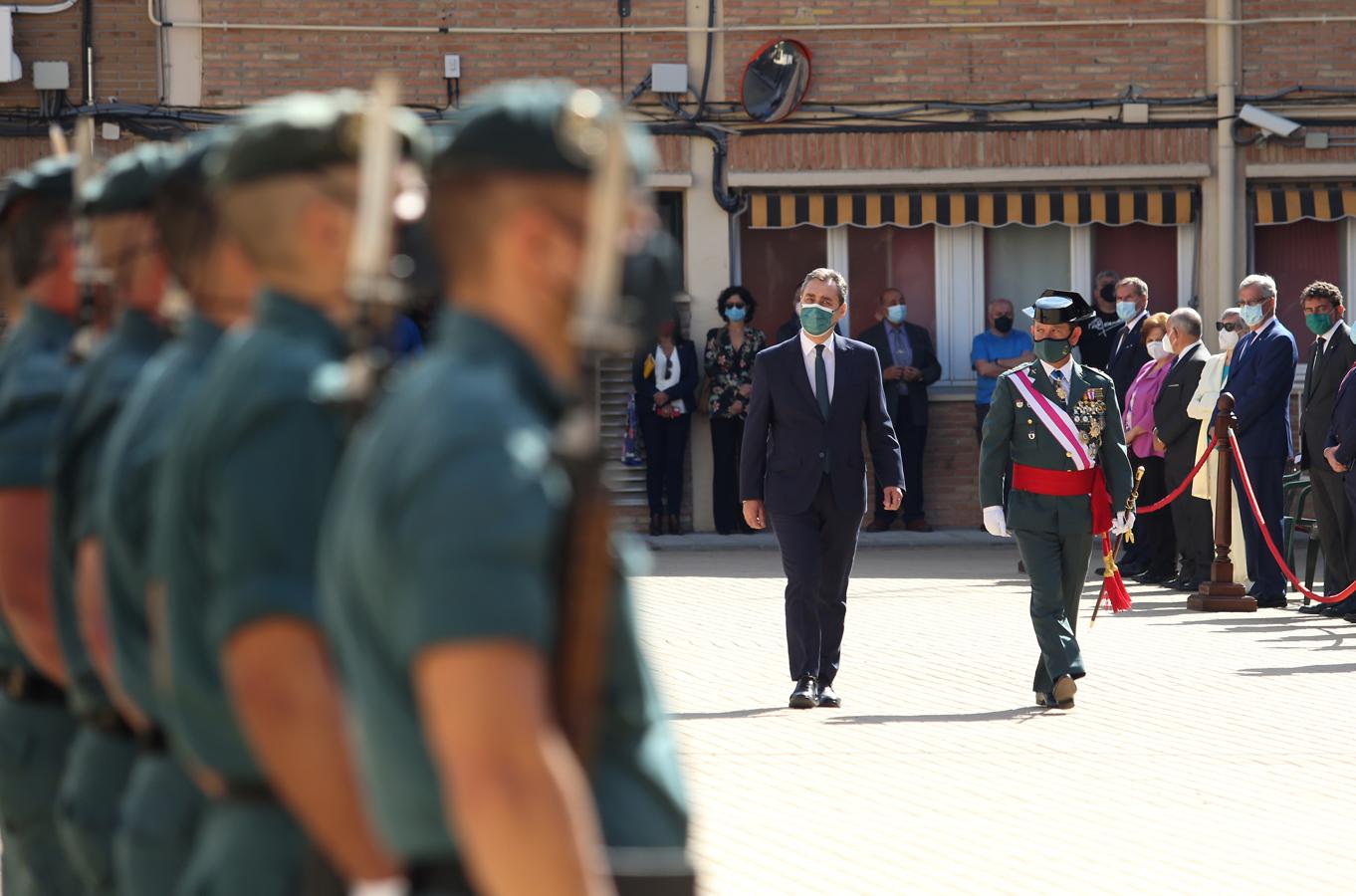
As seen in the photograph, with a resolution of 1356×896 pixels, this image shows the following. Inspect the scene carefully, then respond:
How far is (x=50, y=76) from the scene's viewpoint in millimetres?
20922

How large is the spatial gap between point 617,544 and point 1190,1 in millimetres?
20477

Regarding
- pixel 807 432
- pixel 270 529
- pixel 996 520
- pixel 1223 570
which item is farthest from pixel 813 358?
pixel 270 529

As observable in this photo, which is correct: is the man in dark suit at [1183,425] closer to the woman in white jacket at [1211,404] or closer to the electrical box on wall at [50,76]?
the woman in white jacket at [1211,404]

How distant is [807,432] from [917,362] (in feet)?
33.3

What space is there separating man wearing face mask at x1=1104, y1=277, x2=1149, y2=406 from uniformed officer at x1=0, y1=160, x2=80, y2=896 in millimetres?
14221

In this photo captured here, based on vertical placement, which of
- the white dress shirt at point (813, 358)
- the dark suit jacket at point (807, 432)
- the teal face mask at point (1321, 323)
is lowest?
the dark suit jacket at point (807, 432)

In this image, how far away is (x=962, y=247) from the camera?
22.2 metres

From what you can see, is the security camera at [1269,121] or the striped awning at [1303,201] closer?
the security camera at [1269,121]

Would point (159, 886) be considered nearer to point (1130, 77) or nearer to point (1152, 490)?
point (1152, 490)

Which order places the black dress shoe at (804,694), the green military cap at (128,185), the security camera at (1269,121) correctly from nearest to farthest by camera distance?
the green military cap at (128,185) < the black dress shoe at (804,694) < the security camera at (1269,121)

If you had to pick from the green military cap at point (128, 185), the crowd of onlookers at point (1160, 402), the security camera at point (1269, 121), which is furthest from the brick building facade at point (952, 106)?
the green military cap at point (128, 185)

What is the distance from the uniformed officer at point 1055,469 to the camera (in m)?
11.0

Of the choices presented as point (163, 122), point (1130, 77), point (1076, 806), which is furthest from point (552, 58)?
point (1076, 806)

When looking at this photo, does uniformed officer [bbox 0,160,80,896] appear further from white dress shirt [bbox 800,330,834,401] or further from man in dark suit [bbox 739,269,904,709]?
white dress shirt [bbox 800,330,834,401]
